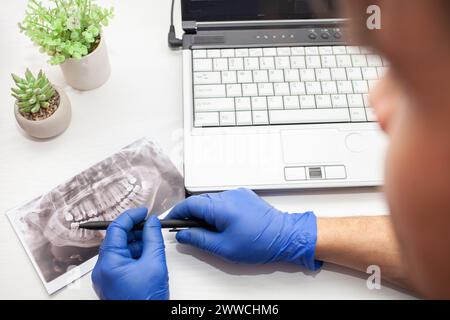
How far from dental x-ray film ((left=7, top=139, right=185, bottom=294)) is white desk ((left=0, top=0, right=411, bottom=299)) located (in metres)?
0.02

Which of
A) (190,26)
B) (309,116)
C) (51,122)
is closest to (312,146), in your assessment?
(309,116)

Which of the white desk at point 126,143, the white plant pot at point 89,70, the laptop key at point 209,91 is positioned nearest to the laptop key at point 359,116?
the white desk at point 126,143

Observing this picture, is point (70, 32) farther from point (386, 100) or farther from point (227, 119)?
point (386, 100)

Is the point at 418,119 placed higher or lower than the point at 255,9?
lower

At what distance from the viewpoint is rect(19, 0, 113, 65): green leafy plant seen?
693 millimetres

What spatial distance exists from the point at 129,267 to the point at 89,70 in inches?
13.9

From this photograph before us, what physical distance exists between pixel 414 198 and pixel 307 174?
42cm

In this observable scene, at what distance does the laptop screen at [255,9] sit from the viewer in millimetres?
785

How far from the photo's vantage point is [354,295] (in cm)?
65

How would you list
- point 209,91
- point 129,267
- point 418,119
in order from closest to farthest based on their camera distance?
point 418,119 < point 129,267 < point 209,91

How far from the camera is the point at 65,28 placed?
704 millimetres

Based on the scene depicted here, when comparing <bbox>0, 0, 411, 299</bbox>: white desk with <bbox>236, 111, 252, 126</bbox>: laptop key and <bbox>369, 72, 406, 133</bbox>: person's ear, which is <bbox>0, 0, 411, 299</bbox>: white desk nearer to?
<bbox>236, 111, 252, 126</bbox>: laptop key

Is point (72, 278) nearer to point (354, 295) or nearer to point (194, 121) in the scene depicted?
point (194, 121)
